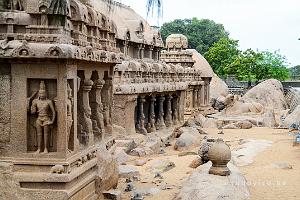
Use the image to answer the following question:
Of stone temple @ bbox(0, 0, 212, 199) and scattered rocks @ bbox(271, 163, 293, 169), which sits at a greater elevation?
stone temple @ bbox(0, 0, 212, 199)

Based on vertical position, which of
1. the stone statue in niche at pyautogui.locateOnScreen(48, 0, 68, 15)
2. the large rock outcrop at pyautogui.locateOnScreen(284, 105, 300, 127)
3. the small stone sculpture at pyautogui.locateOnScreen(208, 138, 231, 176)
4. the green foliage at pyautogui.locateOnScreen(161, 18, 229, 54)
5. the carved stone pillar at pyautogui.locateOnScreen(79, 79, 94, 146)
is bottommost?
the large rock outcrop at pyautogui.locateOnScreen(284, 105, 300, 127)

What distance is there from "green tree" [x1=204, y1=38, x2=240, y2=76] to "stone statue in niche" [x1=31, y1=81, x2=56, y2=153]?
48.9 m

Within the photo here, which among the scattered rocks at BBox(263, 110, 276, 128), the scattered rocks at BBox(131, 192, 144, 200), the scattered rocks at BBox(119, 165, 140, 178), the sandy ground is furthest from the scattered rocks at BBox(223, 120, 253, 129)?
the scattered rocks at BBox(131, 192, 144, 200)

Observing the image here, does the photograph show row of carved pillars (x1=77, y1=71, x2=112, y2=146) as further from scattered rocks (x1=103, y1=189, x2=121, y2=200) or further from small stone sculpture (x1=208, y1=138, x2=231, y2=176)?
small stone sculpture (x1=208, y1=138, x2=231, y2=176)

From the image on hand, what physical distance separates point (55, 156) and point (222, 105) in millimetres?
30679

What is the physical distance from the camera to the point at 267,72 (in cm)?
5612

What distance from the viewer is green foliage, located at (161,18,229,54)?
69.4m

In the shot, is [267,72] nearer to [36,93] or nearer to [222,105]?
[222,105]

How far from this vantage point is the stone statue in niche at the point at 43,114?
A: 8.24 m

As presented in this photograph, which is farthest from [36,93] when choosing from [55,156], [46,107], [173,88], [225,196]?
[173,88]

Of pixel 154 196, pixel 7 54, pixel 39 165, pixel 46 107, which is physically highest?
pixel 7 54

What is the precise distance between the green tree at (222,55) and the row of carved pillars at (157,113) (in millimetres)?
30170

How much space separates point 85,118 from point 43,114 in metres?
1.75

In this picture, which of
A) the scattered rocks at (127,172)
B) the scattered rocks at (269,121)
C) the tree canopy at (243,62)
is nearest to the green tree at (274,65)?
the tree canopy at (243,62)
